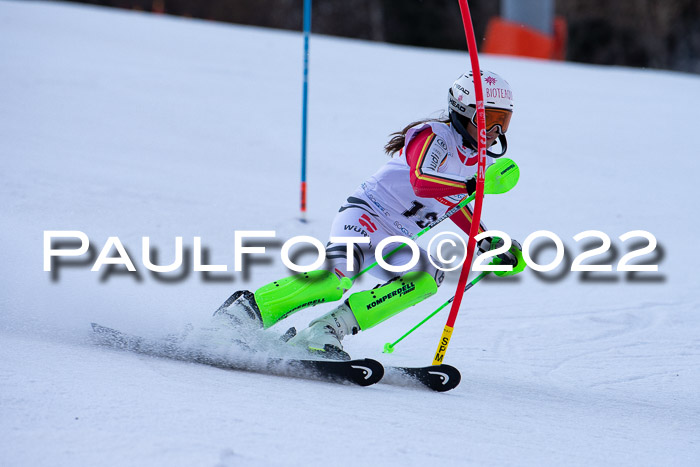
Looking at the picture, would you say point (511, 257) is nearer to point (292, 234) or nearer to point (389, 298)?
point (389, 298)

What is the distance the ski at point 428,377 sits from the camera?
12.5 feet

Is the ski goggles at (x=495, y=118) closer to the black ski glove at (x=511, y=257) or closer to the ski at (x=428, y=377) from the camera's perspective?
the black ski glove at (x=511, y=257)

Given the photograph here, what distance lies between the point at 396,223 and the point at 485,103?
2.54ft

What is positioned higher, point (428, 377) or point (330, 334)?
point (330, 334)

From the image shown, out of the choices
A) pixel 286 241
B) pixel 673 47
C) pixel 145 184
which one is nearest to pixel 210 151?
pixel 145 184

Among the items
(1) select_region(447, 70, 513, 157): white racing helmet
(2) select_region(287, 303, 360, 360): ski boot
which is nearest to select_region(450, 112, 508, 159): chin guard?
(1) select_region(447, 70, 513, 157): white racing helmet

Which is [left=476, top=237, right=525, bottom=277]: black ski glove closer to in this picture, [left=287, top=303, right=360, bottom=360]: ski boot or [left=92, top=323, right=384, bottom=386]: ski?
[left=287, top=303, right=360, bottom=360]: ski boot

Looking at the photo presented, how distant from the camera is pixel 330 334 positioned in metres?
3.93

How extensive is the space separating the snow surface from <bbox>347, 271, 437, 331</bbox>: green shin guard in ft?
1.21

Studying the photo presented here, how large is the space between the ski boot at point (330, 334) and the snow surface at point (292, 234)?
22 centimetres

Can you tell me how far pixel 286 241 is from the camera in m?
6.75

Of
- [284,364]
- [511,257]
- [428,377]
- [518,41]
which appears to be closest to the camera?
[284,364]

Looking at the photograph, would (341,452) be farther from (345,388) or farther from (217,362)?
(217,362)

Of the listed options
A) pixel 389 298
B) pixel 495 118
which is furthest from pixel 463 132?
pixel 389 298
